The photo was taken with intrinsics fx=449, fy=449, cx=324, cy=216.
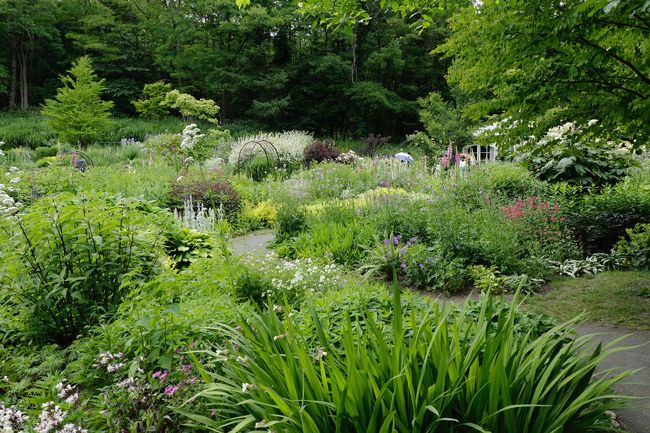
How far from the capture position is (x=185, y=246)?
587cm

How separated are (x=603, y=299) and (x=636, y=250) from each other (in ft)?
5.49

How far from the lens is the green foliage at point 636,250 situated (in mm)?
5891

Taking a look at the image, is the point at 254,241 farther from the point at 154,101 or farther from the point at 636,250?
the point at 154,101

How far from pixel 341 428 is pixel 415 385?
1.21 feet

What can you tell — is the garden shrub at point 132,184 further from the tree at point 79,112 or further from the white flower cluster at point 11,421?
the tree at point 79,112

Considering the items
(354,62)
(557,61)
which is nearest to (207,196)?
(557,61)

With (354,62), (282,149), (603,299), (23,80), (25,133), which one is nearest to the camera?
(603,299)

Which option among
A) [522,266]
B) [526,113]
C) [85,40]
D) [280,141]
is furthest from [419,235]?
[85,40]

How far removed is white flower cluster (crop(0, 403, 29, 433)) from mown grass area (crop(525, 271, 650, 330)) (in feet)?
13.9

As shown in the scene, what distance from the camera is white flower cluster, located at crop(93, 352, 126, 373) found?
93.3 inches

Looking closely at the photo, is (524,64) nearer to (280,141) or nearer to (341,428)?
(341,428)

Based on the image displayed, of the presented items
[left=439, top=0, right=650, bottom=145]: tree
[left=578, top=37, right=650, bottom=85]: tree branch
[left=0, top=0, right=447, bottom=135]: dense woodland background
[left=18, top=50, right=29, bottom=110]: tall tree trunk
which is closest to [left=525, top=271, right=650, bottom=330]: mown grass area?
[left=439, top=0, right=650, bottom=145]: tree

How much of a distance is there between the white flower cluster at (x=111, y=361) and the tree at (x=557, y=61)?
333 cm

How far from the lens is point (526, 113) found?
4.01 m
